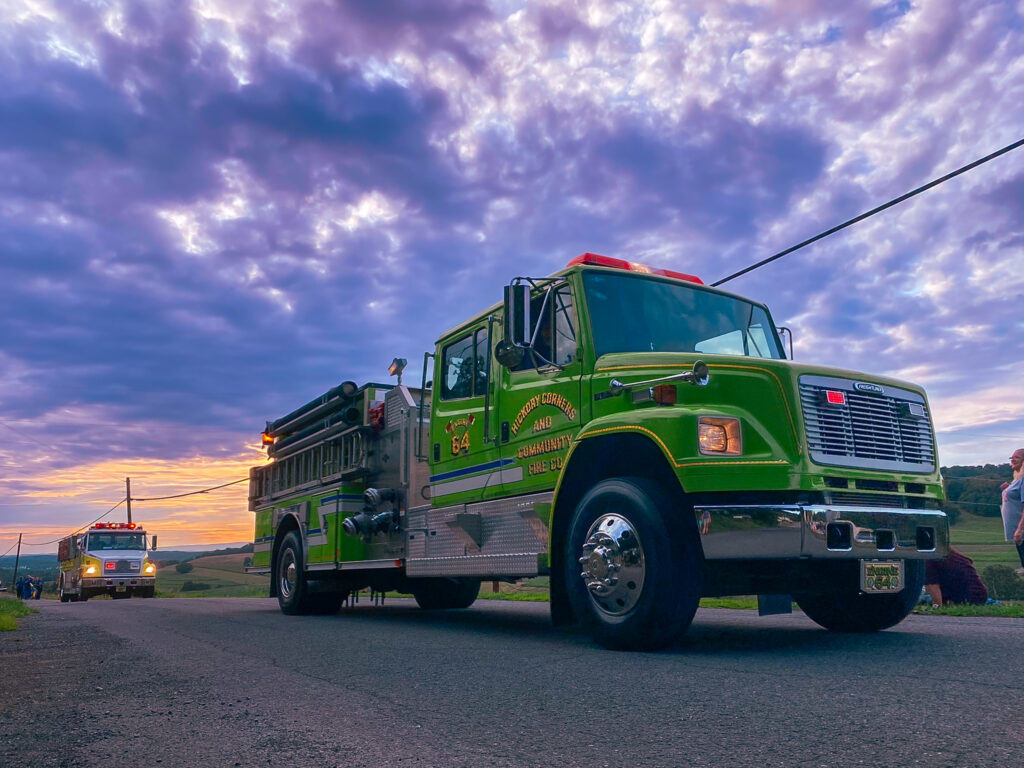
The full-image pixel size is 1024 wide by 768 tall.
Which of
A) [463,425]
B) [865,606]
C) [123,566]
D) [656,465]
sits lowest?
[865,606]

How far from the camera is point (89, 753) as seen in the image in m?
3.03

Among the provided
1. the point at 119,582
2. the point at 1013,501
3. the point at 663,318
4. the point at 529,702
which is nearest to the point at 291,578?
the point at 663,318

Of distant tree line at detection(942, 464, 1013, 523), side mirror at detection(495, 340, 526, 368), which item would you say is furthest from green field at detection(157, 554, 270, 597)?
side mirror at detection(495, 340, 526, 368)

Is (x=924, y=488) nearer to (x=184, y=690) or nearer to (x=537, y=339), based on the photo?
(x=537, y=339)

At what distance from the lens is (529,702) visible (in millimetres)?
3803

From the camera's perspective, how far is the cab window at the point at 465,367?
303 inches

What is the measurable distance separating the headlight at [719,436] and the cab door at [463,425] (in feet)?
7.61

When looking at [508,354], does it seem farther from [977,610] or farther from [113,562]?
[113,562]

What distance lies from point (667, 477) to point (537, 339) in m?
1.64

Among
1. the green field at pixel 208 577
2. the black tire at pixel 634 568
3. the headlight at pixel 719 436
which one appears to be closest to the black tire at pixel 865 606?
the black tire at pixel 634 568

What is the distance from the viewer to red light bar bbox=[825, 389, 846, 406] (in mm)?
5504

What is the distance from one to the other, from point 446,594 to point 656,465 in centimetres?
633

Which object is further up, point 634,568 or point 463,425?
point 463,425

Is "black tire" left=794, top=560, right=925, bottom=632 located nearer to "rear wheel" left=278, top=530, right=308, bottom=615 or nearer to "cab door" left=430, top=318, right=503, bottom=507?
"cab door" left=430, top=318, right=503, bottom=507
